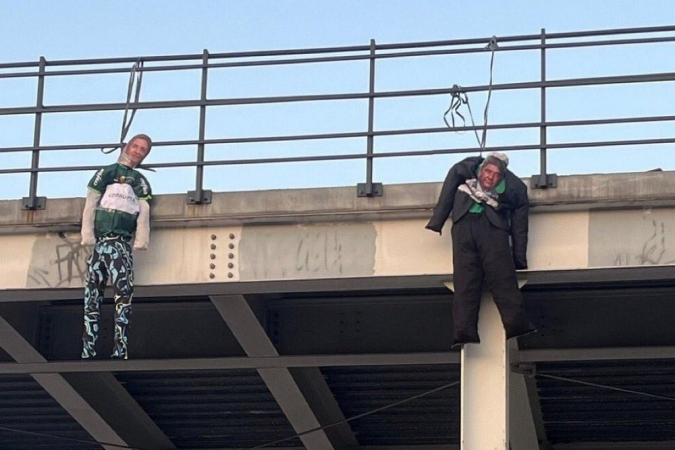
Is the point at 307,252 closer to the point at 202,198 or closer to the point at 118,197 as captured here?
the point at 202,198

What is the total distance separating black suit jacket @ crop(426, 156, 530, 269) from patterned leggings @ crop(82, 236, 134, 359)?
305cm

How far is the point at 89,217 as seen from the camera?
13266 mm

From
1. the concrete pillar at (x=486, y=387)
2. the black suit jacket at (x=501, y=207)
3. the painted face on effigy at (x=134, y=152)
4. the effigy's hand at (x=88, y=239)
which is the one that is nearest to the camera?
the concrete pillar at (x=486, y=387)

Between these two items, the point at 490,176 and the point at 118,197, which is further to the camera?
the point at 118,197

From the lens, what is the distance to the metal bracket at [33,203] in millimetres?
13656

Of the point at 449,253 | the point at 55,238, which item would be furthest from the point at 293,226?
the point at 55,238

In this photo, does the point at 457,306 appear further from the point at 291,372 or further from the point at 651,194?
the point at 291,372

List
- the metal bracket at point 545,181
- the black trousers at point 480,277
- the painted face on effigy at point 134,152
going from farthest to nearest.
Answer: the painted face on effigy at point 134,152, the metal bracket at point 545,181, the black trousers at point 480,277

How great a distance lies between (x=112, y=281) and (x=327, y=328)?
2956mm

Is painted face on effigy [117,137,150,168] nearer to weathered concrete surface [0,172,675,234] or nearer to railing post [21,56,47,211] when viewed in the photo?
weathered concrete surface [0,172,675,234]

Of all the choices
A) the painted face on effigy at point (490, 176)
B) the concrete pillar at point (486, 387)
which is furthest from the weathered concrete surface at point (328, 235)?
the concrete pillar at point (486, 387)

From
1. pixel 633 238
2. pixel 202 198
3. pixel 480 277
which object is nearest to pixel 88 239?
pixel 202 198

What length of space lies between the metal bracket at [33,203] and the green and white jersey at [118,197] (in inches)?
25.5

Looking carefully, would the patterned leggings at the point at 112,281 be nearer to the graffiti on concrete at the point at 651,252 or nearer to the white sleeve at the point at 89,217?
the white sleeve at the point at 89,217
